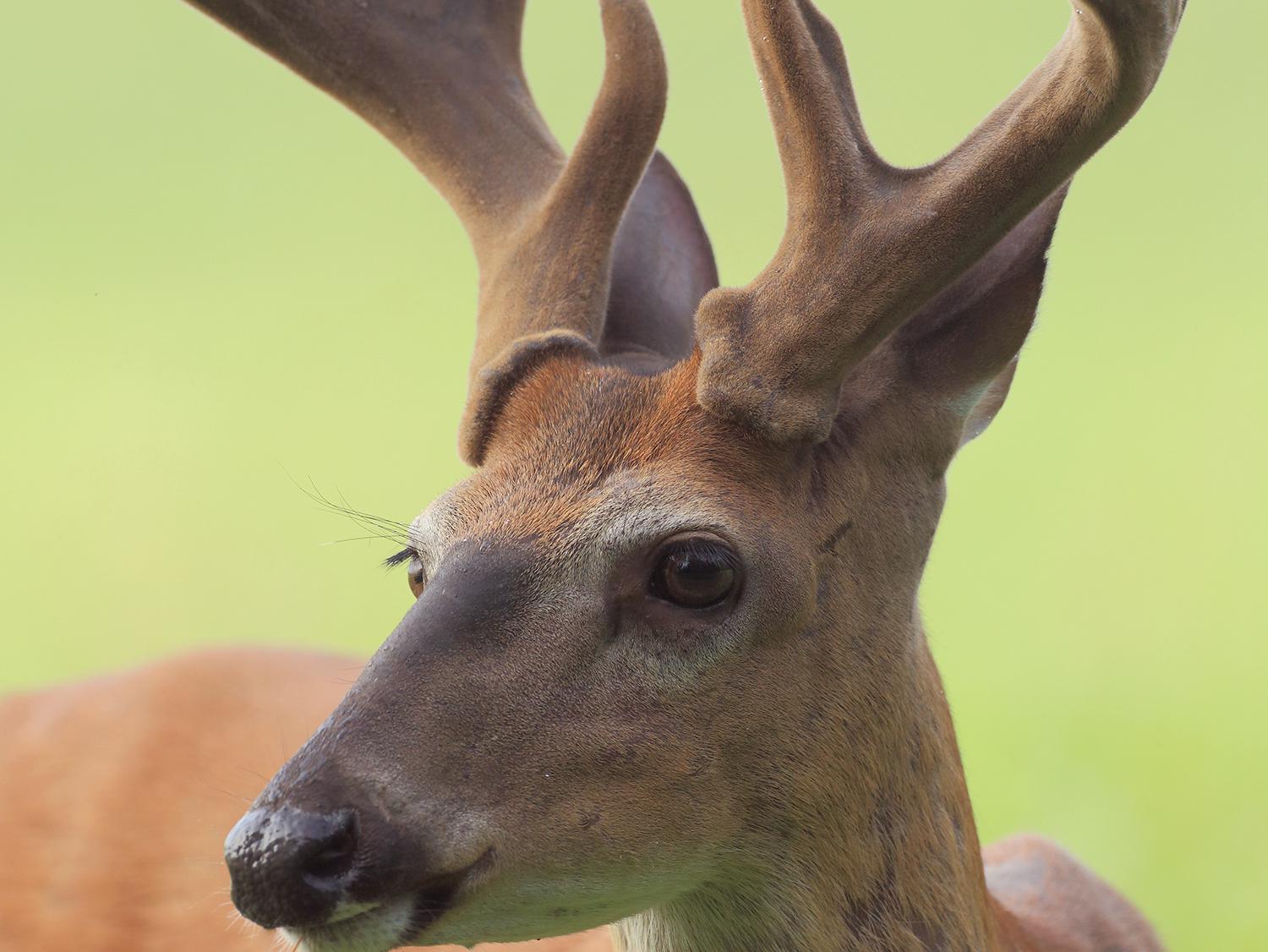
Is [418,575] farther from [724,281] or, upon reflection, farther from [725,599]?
[724,281]

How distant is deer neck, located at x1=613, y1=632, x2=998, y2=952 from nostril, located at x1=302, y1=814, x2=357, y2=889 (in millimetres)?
693

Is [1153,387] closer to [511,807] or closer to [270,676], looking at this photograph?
[270,676]

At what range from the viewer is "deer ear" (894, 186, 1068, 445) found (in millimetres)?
3197

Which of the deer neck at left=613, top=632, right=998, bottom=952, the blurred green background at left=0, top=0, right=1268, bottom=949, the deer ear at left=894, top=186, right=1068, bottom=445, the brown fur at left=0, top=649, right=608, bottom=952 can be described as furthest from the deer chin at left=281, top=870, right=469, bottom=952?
the blurred green background at left=0, top=0, right=1268, bottom=949

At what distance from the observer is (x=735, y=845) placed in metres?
2.88

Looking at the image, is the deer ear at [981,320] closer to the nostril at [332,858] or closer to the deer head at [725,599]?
the deer head at [725,599]

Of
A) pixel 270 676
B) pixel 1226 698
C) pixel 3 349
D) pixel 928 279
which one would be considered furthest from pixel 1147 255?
pixel 928 279

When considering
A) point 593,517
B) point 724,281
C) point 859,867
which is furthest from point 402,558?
point 724,281

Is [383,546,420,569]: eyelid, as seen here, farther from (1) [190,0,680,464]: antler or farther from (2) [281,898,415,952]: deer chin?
(2) [281,898,415,952]: deer chin

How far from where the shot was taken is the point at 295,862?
8.07 feet

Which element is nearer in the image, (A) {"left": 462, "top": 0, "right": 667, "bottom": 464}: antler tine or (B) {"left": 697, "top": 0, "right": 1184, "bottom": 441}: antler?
(B) {"left": 697, "top": 0, "right": 1184, "bottom": 441}: antler

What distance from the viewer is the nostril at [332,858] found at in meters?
2.46

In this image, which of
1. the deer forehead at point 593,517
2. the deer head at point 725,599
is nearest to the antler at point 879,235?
the deer head at point 725,599

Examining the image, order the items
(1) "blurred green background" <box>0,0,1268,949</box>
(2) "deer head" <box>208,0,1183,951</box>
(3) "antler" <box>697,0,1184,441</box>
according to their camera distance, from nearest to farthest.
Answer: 1. (2) "deer head" <box>208,0,1183,951</box>
2. (3) "antler" <box>697,0,1184,441</box>
3. (1) "blurred green background" <box>0,0,1268,949</box>
